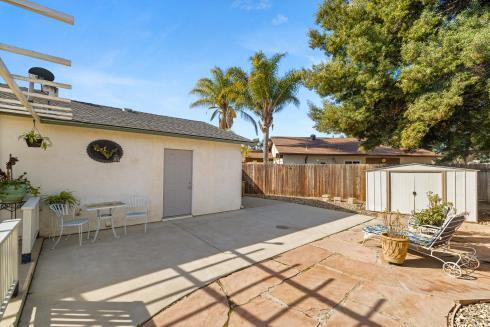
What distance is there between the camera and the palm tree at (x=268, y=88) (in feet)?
49.1

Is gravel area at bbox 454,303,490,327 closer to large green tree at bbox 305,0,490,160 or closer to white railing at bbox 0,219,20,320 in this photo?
white railing at bbox 0,219,20,320

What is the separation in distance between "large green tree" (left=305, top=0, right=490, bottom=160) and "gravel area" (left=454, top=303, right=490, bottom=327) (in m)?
7.85

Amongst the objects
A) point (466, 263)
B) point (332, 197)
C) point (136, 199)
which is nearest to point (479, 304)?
point (466, 263)

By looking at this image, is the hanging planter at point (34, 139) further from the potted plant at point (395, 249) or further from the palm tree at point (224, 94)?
the palm tree at point (224, 94)

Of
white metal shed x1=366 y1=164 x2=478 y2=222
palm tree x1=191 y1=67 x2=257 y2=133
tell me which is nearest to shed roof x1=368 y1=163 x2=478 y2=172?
white metal shed x1=366 y1=164 x2=478 y2=222

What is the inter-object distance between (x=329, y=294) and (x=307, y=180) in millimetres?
10516

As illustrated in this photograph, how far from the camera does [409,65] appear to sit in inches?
375

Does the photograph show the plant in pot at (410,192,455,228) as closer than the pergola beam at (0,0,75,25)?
No

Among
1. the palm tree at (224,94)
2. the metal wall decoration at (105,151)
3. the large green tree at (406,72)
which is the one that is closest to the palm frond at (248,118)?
the palm tree at (224,94)

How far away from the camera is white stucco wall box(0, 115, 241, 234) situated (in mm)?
5441

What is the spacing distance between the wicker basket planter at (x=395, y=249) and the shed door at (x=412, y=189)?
5.30m

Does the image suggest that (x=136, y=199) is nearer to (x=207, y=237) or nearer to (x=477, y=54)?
(x=207, y=237)

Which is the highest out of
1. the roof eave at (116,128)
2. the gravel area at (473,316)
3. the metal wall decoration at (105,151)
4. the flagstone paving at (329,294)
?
the roof eave at (116,128)

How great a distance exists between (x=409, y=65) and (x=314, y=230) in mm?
8433
